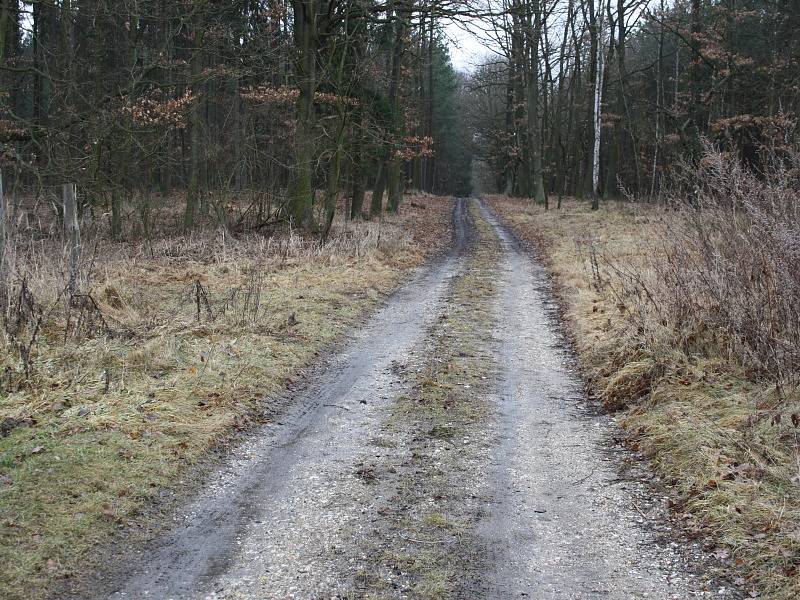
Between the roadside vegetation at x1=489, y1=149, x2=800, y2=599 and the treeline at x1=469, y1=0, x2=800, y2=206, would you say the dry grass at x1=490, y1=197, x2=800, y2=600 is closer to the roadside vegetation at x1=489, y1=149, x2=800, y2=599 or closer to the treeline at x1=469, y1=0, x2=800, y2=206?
the roadside vegetation at x1=489, y1=149, x2=800, y2=599

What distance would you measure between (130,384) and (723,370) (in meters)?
5.79

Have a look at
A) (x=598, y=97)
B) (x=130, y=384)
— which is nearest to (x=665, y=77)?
(x=598, y=97)

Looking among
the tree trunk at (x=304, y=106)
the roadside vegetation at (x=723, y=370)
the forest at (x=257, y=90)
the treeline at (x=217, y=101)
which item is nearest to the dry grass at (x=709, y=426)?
the roadside vegetation at (x=723, y=370)

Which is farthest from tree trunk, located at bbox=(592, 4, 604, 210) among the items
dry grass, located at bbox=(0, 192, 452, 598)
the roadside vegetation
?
the roadside vegetation

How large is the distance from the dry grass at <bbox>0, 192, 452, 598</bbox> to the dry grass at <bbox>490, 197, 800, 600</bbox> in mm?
3577

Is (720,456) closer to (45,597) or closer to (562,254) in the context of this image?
(45,597)

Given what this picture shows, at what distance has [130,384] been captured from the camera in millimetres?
6531

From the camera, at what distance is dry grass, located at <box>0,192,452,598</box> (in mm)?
4258

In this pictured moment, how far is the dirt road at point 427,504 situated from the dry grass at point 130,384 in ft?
1.41

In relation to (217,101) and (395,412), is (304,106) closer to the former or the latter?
(217,101)

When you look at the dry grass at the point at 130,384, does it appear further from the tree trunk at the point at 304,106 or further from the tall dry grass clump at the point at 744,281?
the tall dry grass clump at the point at 744,281

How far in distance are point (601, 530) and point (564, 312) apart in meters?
6.94

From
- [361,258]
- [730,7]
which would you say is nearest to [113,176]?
[361,258]

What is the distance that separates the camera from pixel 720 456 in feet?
16.4
